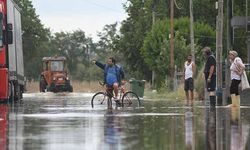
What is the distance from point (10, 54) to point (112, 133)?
18.9 metres

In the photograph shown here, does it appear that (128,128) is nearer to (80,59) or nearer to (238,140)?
(238,140)

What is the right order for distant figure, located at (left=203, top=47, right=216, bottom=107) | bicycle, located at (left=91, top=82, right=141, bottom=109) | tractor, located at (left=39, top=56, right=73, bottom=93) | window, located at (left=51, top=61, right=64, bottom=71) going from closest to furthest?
distant figure, located at (left=203, top=47, right=216, bottom=107)
bicycle, located at (left=91, top=82, right=141, bottom=109)
tractor, located at (left=39, top=56, right=73, bottom=93)
window, located at (left=51, top=61, right=64, bottom=71)

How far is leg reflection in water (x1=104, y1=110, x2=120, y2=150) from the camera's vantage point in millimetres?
12800

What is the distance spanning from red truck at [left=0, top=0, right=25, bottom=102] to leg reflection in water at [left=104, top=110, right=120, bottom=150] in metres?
11.7

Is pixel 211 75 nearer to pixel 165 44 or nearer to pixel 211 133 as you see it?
pixel 211 133

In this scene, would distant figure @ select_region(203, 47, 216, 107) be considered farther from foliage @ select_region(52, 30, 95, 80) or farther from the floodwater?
foliage @ select_region(52, 30, 95, 80)

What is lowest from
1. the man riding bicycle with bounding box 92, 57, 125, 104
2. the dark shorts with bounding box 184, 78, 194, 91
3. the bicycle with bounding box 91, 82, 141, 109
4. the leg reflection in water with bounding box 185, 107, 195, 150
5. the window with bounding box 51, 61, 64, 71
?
the leg reflection in water with bounding box 185, 107, 195, 150

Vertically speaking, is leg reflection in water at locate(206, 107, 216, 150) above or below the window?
below

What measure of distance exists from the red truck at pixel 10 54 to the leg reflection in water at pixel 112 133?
11698mm

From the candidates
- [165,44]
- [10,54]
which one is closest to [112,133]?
[10,54]

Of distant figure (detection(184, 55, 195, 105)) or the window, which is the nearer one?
distant figure (detection(184, 55, 195, 105))

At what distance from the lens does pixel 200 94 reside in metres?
36.8

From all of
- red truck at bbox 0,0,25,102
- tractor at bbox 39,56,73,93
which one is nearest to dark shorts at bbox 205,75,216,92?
red truck at bbox 0,0,25,102

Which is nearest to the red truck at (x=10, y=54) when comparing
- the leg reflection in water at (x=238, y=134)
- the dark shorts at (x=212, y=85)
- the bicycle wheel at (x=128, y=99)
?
the bicycle wheel at (x=128, y=99)
